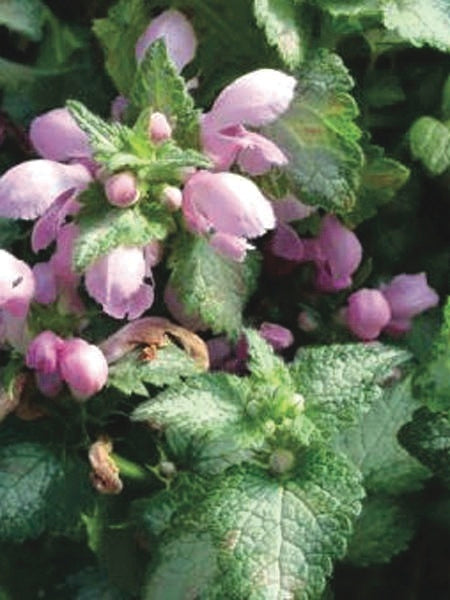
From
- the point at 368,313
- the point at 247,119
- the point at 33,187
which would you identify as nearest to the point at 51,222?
the point at 33,187

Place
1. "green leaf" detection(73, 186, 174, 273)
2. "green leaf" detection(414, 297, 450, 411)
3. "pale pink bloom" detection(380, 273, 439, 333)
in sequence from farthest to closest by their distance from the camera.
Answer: "pale pink bloom" detection(380, 273, 439, 333)
"green leaf" detection(414, 297, 450, 411)
"green leaf" detection(73, 186, 174, 273)

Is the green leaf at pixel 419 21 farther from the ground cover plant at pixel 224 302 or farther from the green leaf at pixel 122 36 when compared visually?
the green leaf at pixel 122 36

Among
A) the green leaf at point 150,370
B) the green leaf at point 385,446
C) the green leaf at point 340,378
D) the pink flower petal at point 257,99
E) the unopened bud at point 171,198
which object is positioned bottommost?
the green leaf at point 385,446

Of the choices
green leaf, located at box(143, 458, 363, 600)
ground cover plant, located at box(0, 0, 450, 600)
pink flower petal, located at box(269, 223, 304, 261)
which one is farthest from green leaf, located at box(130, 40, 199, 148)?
green leaf, located at box(143, 458, 363, 600)

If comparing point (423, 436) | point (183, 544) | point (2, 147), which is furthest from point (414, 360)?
point (2, 147)

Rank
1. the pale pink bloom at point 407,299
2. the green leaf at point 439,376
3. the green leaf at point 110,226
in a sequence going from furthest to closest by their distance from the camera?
the pale pink bloom at point 407,299
the green leaf at point 439,376
the green leaf at point 110,226

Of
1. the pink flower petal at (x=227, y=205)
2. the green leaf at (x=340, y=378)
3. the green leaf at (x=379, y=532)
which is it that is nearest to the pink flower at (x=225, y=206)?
the pink flower petal at (x=227, y=205)

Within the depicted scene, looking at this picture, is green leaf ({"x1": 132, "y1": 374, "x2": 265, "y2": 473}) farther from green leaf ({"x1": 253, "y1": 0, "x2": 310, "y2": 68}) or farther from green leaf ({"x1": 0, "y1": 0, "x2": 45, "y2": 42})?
green leaf ({"x1": 0, "y1": 0, "x2": 45, "y2": 42})
